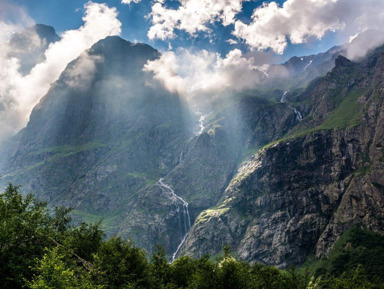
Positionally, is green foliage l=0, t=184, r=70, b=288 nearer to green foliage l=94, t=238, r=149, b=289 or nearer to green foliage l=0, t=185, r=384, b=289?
green foliage l=0, t=185, r=384, b=289

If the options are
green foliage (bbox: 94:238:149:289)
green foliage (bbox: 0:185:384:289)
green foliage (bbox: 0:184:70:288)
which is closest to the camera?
green foliage (bbox: 0:185:384:289)

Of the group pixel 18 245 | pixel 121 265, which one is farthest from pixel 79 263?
pixel 18 245

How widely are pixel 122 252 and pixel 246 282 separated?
29.4 m

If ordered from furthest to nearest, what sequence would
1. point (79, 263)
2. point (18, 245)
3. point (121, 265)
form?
1. point (121, 265)
2. point (79, 263)
3. point (18, 245)

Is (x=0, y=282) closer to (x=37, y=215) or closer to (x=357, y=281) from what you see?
(x=37, y=215)

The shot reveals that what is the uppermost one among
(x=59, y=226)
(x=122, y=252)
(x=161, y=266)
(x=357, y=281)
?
(x=59, y=226)

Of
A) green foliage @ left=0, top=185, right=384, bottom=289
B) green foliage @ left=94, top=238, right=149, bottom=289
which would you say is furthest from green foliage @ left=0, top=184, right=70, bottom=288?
green foliage @ left=94, top=238, right=149, bottom=289

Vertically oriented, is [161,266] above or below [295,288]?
above

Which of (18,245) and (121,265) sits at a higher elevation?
(18,245)

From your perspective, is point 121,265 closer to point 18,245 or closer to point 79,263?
point 79,263

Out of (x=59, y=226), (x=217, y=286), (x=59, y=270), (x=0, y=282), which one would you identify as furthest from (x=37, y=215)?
(x=217, y=286)

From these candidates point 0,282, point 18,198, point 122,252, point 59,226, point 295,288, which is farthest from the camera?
point 295,288

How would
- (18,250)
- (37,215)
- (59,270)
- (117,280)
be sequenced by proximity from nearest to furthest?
(59,270), (18,250), (37,215), (117,280)

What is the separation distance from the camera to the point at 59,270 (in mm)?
32844
